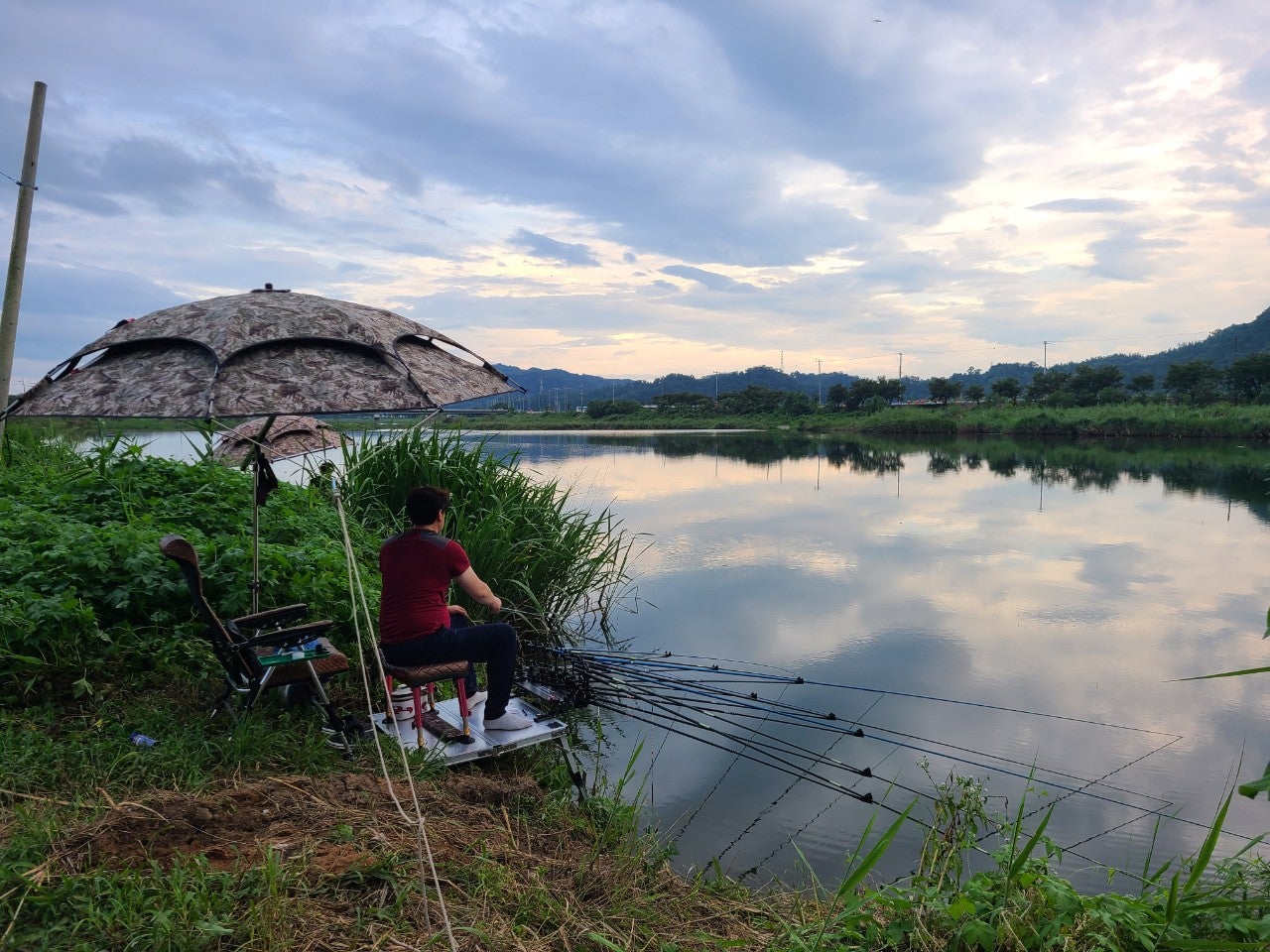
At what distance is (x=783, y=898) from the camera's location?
3479 millimetres

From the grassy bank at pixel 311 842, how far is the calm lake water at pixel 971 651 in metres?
0.40

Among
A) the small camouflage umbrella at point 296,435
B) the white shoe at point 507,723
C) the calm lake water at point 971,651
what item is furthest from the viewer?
the small camouflage umbrella at point 296,435

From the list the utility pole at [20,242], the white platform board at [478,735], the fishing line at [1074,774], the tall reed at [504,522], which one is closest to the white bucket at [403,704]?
the white platform board at [478,735]

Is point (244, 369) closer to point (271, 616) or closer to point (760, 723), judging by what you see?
point (271, 616)

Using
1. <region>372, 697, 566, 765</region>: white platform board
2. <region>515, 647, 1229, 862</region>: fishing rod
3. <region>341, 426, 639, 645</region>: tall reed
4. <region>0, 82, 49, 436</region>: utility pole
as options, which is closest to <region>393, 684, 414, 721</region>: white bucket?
<region>372, 697, 566, 765</region>: white platform board

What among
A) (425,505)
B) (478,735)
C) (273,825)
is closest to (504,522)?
(478,735)

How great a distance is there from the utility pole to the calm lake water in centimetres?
450

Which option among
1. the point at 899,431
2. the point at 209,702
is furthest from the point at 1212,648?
the point at 899,431

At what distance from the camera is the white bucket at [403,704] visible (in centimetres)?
428

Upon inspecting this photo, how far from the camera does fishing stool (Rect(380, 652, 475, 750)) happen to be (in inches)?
149

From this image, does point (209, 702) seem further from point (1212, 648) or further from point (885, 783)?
point (1212, 648)

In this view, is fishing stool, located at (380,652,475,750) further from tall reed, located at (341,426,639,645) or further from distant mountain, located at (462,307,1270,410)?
distant mountain, located at (462,307,1270,410)

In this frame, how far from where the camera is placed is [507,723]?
13.4ft

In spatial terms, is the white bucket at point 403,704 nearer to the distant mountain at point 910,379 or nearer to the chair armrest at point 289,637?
the chair armrest at point 289,637
